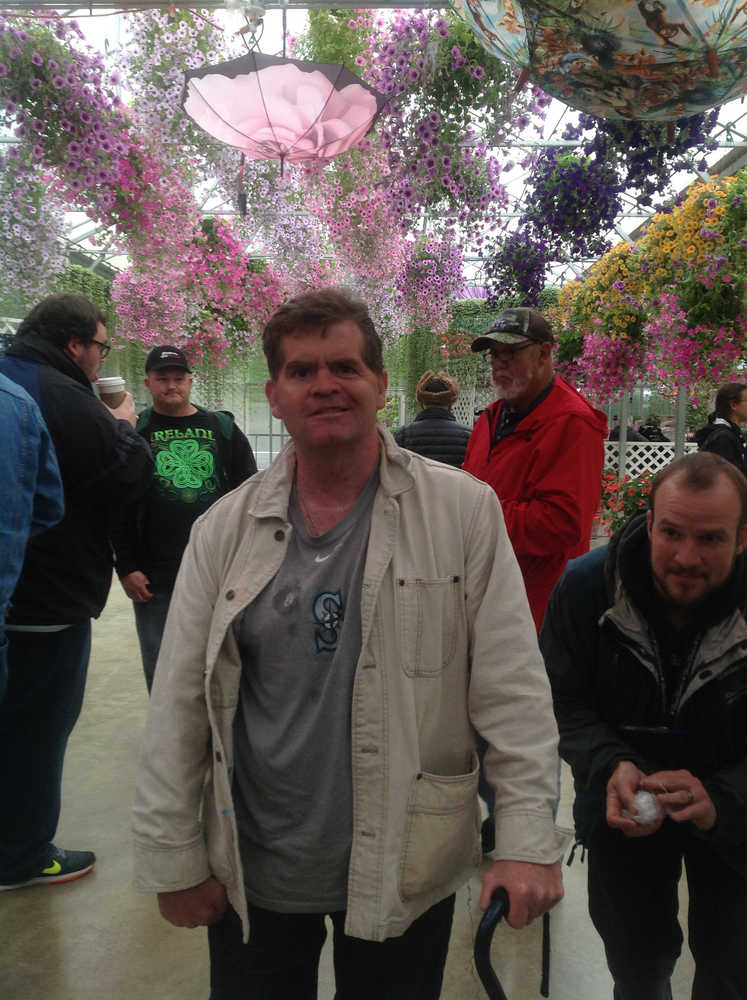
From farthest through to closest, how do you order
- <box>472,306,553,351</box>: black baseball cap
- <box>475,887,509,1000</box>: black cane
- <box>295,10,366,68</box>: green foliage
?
<box>295,10,366,68</box>: green foliage, <box>472,306,553,351</box>: black baseball cap, <box>475,887,509,1000</box>: black cane

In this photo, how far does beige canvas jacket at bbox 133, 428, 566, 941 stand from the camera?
1.21 metres

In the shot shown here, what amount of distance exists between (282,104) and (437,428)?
1523 mm

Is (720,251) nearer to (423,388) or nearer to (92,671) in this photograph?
(423,388)

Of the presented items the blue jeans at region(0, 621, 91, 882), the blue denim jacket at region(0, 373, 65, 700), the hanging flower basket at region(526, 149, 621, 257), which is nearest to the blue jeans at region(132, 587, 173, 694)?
the blue jeans at region(0, 621, 91, 882)

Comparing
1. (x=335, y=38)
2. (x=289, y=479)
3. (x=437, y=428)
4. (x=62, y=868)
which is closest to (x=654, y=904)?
(x=289, y=479)

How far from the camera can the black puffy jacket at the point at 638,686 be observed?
146cm

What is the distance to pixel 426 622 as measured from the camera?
4.06ft

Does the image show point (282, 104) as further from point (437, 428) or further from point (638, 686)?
point (638, 686)

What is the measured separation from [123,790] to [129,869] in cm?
61

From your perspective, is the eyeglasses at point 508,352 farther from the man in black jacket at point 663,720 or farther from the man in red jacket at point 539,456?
the man in black jacket at point 663,720

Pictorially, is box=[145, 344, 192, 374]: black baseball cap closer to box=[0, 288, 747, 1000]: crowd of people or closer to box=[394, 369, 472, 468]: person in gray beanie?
box=[394, 369, 472, 468]: person in gray beanie

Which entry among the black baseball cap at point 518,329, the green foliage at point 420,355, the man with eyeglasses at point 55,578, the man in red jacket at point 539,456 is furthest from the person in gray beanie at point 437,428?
the green foliage at point 420,355

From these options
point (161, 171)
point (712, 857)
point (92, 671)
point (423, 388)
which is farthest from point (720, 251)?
point (92, 671)

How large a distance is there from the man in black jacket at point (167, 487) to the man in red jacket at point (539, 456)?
3.65 ft
